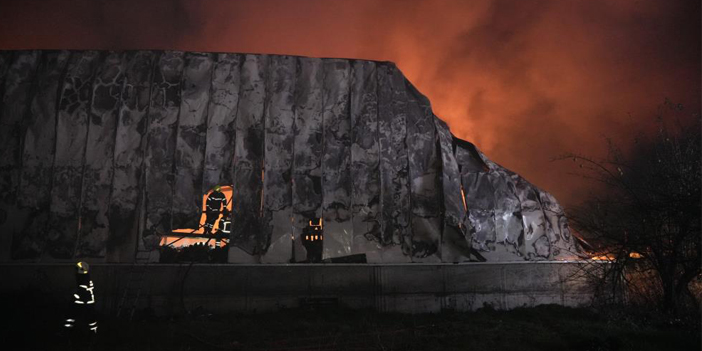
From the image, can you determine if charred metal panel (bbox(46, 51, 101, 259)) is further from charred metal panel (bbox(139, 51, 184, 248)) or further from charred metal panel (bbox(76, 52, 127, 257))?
charred metal panel (bbox(139, 51, 184, 248))

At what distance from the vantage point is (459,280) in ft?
41.0

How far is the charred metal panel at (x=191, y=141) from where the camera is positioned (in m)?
12.3

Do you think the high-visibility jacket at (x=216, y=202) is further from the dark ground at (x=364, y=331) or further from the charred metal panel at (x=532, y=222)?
the charred metal panel at (x=532, y=222)

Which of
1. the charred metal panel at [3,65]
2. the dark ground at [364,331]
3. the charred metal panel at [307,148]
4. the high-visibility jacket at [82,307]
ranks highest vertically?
the charred metal panel at [3,65]

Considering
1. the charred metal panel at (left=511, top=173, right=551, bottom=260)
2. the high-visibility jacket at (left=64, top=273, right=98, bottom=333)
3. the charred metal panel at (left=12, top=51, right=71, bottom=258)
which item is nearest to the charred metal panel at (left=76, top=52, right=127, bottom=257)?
the charred metal panel at (left=12, top=51, right=71, bottom=258)

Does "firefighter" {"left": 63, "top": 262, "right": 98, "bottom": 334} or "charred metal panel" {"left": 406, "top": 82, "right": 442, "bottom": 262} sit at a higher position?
"charred metal panel" {"left": 406, "top": 82, "right": 442, "bottom": 262}

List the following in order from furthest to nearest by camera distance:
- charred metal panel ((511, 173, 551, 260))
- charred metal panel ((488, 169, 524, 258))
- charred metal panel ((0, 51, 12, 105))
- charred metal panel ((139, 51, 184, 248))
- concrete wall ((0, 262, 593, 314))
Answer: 1. charred metal panel ((511, 173, 551, 260))
2. charred metal panel ((488, 169, 524, 258))
3. charred metal panel ((0, 51, 12, 105))
4. charred metal panel ((139, 51, 184, 248))
5. concrete wall ((0, 262, 593, 314))

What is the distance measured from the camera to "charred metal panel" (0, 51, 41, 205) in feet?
40.4

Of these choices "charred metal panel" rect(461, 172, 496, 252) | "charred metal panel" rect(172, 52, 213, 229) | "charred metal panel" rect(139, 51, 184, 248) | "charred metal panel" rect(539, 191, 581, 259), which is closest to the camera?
"charred metal panel" rect(139, 51, 184, 248)

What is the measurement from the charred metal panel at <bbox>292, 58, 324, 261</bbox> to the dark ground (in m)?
2.38

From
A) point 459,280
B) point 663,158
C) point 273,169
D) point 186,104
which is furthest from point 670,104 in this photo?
point 186,104

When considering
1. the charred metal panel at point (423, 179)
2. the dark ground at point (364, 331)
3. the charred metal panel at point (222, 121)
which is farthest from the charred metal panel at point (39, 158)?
the charred metal panel at point (423, 179)

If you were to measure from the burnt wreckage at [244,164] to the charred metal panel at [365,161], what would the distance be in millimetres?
43

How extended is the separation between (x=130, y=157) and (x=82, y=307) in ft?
16.6
